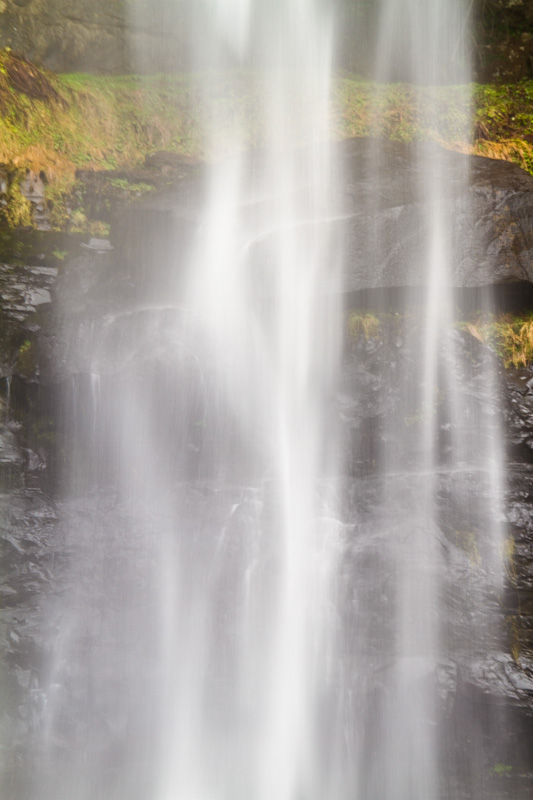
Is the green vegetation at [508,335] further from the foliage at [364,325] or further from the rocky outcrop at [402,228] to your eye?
the foliage at [364,325]

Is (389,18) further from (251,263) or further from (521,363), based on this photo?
(521,363)

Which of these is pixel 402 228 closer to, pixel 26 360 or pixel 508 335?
pixel 508 335

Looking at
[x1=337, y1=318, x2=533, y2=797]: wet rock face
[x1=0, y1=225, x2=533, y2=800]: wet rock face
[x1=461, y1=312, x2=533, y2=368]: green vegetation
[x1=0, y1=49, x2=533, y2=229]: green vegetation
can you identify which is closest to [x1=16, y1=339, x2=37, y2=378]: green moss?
[x1=0, y1=225, x2=533, y2=800]: wet rock face

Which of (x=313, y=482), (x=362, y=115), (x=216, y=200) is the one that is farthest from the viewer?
(x=362, y=115)

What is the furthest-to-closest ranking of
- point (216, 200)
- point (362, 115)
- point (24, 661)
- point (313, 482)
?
point (362, 115)
point (216, 200)
point (313, 482)
point (24, 661)

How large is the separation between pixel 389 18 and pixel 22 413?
7428mm

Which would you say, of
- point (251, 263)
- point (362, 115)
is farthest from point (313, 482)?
point (362, 115)

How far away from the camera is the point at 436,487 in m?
6.55

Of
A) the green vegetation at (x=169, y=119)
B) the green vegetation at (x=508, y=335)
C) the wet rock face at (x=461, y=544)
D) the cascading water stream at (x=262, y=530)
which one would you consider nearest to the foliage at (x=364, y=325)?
the wet rock face at (x=461, y=544)

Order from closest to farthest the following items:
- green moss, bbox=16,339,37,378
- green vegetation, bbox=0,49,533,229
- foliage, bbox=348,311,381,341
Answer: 1. green moss, bbox=16,339,37,378
2. foliage, bbox=348,311,381,341
3. green vegetation, bbox=0,49,533,229

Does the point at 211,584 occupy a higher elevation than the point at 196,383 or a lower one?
lower

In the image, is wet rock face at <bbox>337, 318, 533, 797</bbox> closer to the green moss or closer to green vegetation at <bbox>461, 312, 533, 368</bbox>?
green vegetation at <bbox>461, 312, 533, 368</bbox>

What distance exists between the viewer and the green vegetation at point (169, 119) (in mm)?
7215

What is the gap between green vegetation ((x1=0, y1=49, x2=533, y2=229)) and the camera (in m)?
7.21
